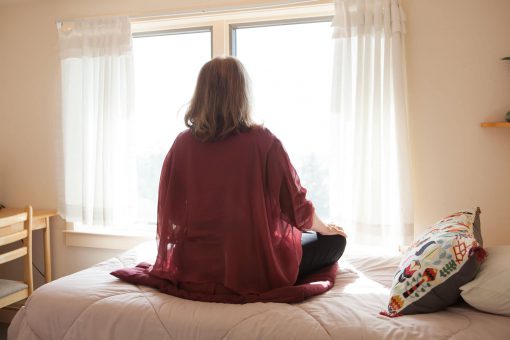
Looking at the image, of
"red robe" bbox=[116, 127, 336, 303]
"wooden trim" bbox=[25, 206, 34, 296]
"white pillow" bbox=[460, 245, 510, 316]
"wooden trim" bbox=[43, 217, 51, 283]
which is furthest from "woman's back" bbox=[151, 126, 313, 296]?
"wooden trim" bbox=[43, 217, 51, 283]

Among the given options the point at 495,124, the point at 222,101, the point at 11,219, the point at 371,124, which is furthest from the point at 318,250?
the point at 11,219

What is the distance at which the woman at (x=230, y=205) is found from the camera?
5.30 ft

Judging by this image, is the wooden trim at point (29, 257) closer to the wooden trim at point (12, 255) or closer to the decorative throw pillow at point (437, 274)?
the wooden trim at point (12, 255)

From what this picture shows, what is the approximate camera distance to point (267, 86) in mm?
2879

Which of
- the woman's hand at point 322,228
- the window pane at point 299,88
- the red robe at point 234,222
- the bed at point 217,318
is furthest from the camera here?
the window pane at point 299,88

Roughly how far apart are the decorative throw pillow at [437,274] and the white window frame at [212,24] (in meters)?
1.64

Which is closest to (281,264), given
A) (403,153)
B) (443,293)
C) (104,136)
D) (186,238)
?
(186,238)

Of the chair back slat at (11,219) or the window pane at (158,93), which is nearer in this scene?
the chair back slat at (11,219)

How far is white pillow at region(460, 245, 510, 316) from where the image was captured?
135 centimetres

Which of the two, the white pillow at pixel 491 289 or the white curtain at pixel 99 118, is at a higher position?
the white curtain at pixel 99 118

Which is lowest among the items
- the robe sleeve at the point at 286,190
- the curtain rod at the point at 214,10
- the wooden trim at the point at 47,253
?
the wooden trim at the point at 47,253

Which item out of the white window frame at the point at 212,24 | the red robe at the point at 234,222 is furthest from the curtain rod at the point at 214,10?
the red robe at the point at 234,222

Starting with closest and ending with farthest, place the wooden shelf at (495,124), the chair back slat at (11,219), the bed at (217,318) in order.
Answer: the bed at (217,318)
the wooden shelf at (495,124)
the chair back slat at (11,219)

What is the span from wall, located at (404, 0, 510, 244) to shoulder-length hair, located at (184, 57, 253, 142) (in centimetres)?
121
